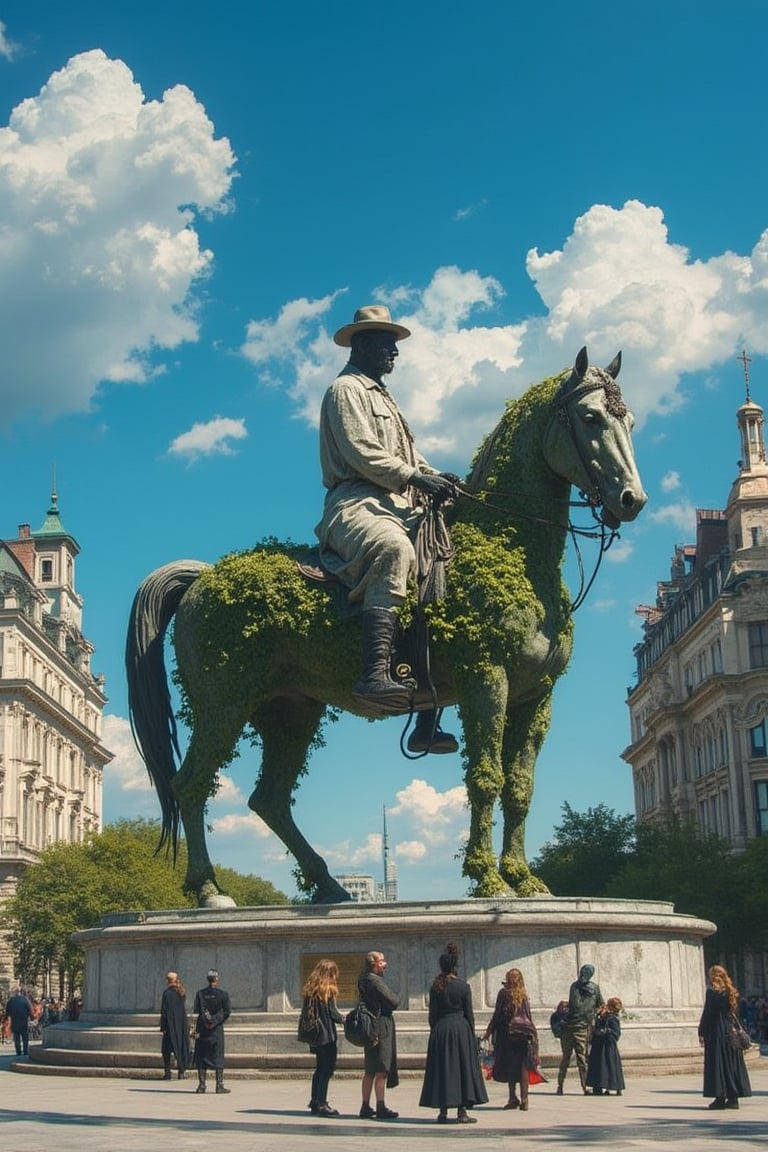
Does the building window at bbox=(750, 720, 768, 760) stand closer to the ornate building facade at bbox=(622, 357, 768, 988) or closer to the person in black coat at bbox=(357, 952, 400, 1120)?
the ornate building facade at bbox=(622, 357, 768, 988)

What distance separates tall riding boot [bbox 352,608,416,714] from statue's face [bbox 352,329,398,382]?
3221 mm

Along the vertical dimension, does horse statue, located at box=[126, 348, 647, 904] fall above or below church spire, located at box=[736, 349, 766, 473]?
below

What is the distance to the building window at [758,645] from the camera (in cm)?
7881

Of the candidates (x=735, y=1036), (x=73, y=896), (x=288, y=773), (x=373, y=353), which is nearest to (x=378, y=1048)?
(x=735, y=1036)

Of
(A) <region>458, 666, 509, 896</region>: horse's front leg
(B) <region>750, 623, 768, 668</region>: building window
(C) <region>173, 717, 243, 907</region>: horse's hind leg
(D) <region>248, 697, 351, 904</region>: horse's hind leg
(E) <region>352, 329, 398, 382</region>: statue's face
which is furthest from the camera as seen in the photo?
(B) <region>750, 623, 768, 668</region>: building window

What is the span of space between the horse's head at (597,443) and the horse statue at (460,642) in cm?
2

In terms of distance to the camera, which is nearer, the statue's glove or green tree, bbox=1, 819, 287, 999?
the statue's glove

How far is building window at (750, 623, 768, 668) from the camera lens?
7881 centimetres

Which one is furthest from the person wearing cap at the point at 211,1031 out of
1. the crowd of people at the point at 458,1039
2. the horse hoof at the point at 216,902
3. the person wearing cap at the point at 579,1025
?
the person wearing cap at the point at 579,1025

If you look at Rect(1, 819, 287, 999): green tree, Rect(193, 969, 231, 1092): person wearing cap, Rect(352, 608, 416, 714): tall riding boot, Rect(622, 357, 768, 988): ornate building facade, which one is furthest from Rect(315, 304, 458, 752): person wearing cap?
Rect(622, 357, 768, 988): ornate building facade

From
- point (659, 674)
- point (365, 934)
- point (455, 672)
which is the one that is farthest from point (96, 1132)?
point (659, 674)

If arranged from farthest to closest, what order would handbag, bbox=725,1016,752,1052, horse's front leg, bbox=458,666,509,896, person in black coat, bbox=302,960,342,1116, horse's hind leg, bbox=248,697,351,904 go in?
horse's hind leg, bbox=248,697,351,904
horse's front leg, bbox=458,666,509,896
handbag, bbox=725,1016,752,1052
person in black coat, bbox=302,960,342,1116

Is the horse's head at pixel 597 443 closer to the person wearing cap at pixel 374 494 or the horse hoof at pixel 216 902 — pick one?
the person wearing cap at pixel 374 494

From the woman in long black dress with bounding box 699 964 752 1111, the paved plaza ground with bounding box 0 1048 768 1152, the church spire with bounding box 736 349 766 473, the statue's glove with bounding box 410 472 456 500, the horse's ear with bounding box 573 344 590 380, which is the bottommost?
the paved plaza ground with bounding box 0 1048 768 1152
